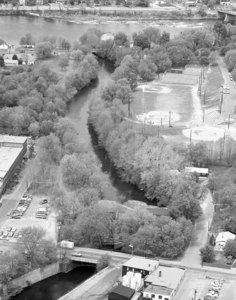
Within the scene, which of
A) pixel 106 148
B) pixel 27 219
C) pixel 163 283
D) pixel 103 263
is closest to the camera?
pixel 163 283

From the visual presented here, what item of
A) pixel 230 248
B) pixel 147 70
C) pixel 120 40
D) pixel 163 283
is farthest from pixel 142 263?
pixel 120 40

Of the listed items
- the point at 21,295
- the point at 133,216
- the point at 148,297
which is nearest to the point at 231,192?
the point at 133,216

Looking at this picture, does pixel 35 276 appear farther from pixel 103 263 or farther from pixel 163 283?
pixel 163 283

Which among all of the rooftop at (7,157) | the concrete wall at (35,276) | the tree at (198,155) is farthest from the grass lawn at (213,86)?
the concrete wall at (35,276)

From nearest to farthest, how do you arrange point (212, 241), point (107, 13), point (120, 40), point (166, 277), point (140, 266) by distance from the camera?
point (166, 277)
point (140, 266)
point (212, 241)
point (120, 40)
point (107, 13)

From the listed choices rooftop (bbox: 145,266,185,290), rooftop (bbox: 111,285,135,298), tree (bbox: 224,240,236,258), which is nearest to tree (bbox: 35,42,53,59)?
tree (bbox: 224,240,236,258)

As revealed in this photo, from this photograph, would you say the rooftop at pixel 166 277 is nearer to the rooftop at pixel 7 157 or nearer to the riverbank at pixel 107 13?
the rooftop at pixel 7 157

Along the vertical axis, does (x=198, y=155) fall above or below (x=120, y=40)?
below

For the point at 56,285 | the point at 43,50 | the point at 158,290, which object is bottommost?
the point at 56,285
